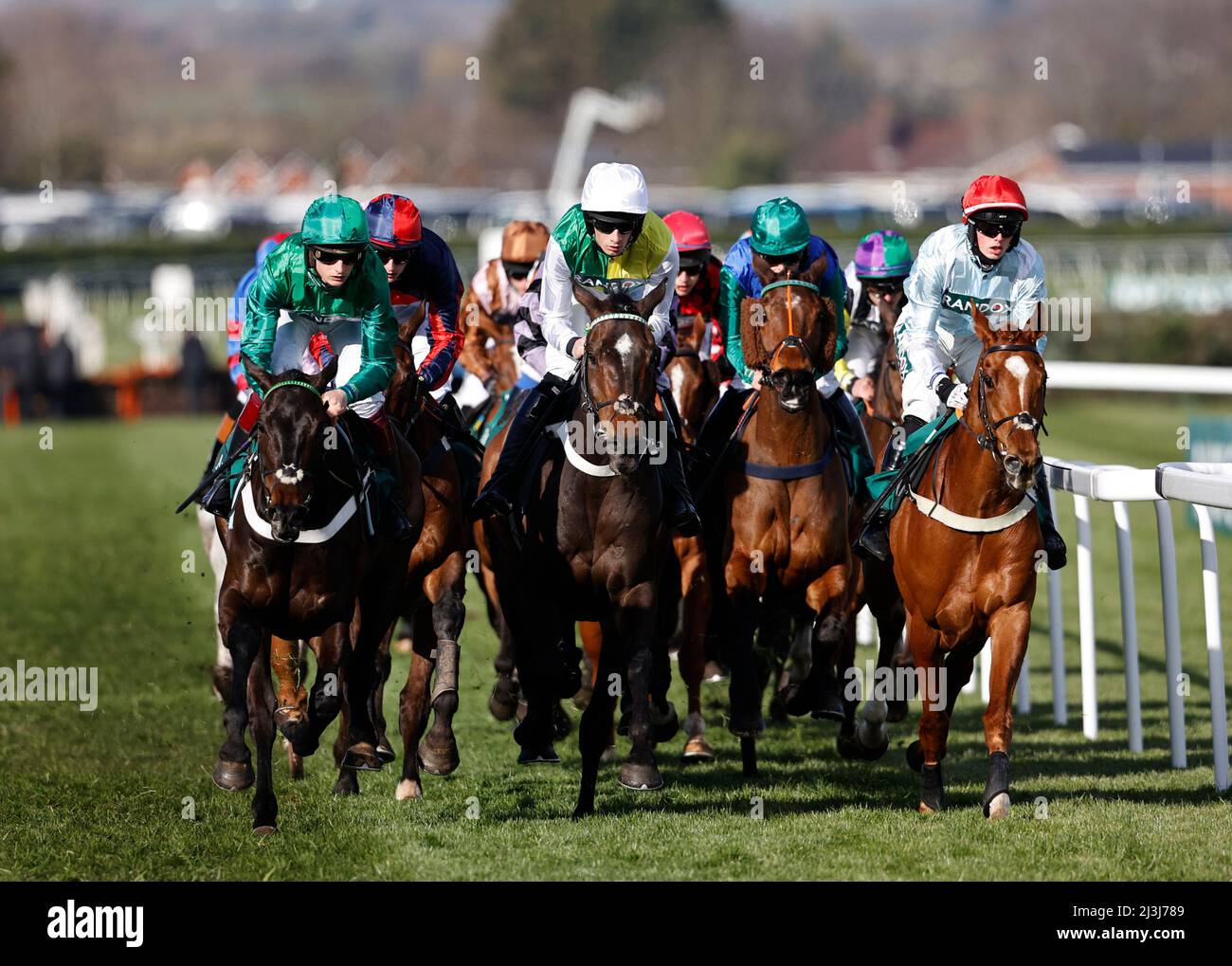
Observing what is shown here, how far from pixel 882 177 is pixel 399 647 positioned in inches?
3594

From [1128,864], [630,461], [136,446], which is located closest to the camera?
[1128,864]

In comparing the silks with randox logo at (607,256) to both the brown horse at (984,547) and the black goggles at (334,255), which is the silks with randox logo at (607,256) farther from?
the brown horse at (984,547)

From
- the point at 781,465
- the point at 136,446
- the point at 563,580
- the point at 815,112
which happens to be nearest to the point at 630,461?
the point at 563,580

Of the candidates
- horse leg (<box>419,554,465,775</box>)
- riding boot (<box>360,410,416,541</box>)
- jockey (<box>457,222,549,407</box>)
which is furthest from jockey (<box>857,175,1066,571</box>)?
jockey (<box>457,222,549,407</box>)

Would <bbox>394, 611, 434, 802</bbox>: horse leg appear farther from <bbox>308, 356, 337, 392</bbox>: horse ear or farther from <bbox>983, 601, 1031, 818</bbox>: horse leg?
<bbox>983, 601, 1031, 818</bbox>: horse leg

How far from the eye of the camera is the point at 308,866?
20.1 feet

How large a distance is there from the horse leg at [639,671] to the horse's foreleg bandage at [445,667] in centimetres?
87

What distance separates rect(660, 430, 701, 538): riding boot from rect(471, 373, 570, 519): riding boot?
48 centimetres

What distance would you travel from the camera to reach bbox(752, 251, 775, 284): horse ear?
7898mm

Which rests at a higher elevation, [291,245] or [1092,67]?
[1092,67]

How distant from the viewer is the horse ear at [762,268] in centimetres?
790
